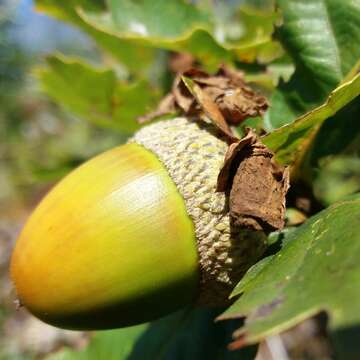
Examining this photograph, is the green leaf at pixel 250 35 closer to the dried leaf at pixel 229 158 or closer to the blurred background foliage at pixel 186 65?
the blurred background foliage at pixel 186 65

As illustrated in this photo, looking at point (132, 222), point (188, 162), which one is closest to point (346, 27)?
point (188, 162)

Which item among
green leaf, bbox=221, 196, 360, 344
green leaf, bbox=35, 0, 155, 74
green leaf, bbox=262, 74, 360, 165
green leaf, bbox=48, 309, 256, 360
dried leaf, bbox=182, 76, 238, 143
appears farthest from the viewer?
green leaf, bbox=35, 0, 155, 74

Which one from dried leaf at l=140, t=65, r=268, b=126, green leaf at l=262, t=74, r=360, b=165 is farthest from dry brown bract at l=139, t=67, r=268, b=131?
green leaf at l=262, t=74, r=360, b=165

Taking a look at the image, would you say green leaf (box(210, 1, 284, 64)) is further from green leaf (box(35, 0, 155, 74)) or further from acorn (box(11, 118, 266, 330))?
acorn (box(11, 118, 266, 330))

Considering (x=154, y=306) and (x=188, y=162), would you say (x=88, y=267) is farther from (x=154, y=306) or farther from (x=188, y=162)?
(x=188, y=162)

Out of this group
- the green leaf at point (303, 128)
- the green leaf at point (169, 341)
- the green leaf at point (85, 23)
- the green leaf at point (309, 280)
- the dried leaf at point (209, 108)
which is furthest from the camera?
the green leaf at point (85, 23)

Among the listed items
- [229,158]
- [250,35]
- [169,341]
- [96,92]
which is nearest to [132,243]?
[229,158]

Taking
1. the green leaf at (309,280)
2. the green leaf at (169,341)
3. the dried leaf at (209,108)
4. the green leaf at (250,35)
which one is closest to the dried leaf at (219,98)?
the dried leaf at (209,108)
